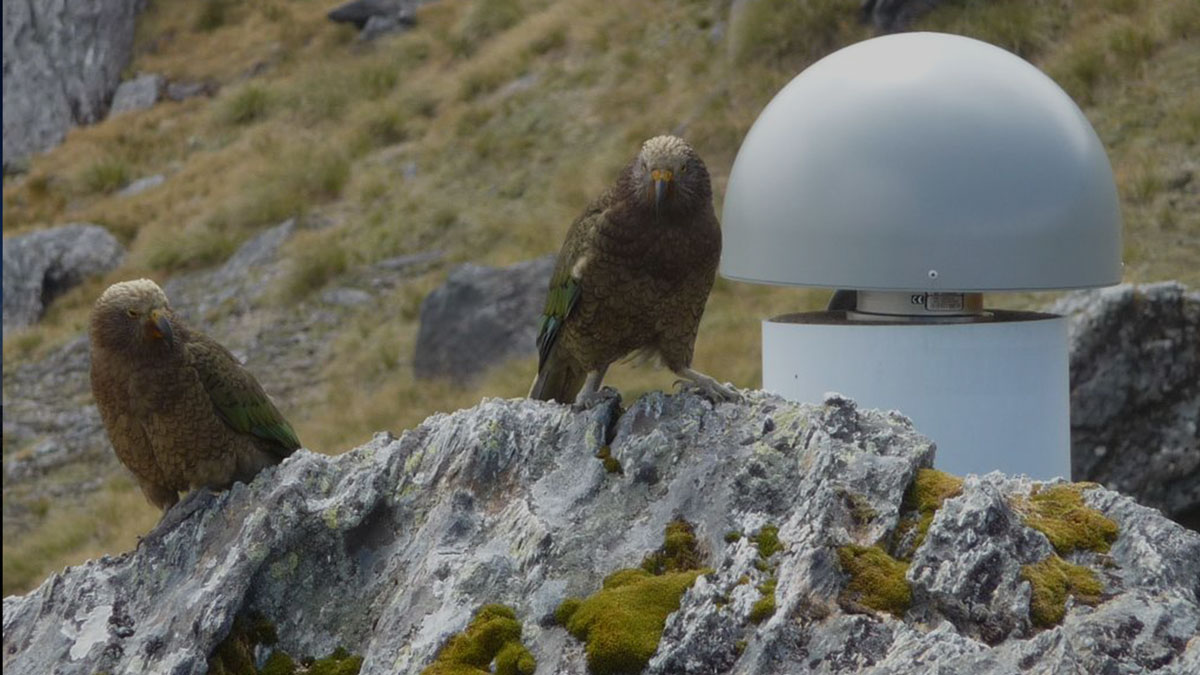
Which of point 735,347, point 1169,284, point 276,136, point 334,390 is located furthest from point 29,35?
point 1169,284

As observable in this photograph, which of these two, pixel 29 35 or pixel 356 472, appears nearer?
pixel 356 472

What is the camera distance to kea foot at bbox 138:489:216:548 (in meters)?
5.31

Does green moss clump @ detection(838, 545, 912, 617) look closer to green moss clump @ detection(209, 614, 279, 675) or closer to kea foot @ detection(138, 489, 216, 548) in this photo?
green moss clump @ detection(209, 614, 279, 675)

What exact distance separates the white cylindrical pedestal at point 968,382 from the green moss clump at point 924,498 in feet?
8.09

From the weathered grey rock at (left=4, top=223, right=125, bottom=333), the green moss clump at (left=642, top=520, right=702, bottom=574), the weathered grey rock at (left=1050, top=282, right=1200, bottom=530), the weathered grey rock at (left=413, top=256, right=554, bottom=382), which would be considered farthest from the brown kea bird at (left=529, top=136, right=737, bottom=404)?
the weathered grey rock at (left=4, top=223, right=125, bottom=333)

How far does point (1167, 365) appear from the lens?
33.3 feet

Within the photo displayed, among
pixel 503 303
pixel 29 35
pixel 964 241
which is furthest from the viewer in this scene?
pixel 29 35

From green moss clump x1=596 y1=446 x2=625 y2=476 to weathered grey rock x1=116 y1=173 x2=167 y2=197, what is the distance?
25.0 metres

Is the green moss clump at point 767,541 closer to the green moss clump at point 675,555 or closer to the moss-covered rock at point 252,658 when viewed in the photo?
the green moss clump at point 675,555

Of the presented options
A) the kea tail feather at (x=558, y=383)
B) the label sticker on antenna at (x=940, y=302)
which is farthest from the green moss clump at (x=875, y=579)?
the label sticker on antenna at (x=940, y=302)

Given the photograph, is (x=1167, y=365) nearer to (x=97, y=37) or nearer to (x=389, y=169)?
(x=389, y=169)

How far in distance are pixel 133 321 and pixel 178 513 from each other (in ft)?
2.70

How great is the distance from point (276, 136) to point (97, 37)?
9972mm

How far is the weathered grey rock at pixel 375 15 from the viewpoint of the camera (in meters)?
30.8
